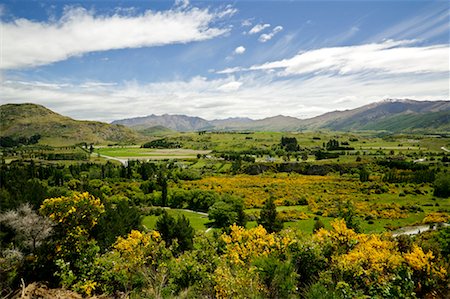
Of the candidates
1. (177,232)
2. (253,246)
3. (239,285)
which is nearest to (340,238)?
(253,246)

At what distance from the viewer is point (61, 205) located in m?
22.7

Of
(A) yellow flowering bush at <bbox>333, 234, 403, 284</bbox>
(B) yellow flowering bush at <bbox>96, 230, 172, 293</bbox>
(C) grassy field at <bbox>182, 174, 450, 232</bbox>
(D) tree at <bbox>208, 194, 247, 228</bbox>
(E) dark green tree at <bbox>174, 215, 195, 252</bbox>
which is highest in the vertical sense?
(A) yellow flowering bush at <bbox>333, 234, 403, 284</bbox>

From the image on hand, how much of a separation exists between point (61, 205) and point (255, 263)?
15.5 meters

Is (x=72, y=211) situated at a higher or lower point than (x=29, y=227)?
higher

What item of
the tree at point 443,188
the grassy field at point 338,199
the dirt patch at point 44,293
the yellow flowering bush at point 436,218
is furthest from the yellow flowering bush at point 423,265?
the tree at point 443,188

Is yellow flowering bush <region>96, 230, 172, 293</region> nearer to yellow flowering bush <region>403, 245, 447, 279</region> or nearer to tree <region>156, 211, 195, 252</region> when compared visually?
yellow flowering bush <region>403, 245, 447, 279</region>

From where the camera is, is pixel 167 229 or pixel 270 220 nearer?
pixel 167 229

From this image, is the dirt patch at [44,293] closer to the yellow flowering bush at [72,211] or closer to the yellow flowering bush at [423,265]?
the yellow flowering bush at [72,211]

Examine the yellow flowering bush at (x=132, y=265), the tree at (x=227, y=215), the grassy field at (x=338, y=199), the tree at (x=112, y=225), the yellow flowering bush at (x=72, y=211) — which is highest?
the yellow flowering bush at (x=72, y=211)

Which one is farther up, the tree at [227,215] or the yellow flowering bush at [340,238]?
the yellow flowering bush at [340,238]

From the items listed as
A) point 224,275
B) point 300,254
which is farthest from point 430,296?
point 224,275

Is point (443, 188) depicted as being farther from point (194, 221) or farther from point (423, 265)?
point (423, 265)

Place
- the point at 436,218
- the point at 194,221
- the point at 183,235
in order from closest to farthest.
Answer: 1. the point at 183,235
2. the point at 436,218
3. the point at 194,221

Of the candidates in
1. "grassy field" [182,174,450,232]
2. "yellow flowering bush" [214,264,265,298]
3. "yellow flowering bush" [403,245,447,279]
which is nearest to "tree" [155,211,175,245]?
"grassy field" [182,174,450,232]
